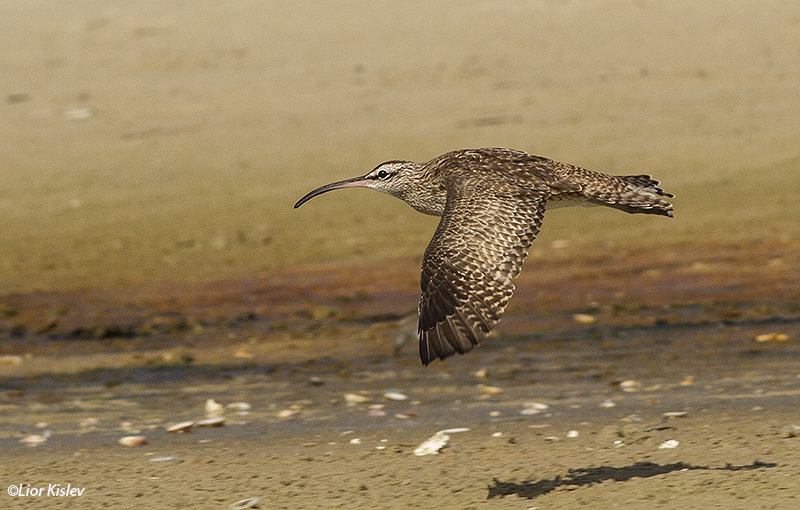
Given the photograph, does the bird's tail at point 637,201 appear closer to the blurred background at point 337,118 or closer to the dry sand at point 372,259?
the dry sand at point 372,259

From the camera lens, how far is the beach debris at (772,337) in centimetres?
991

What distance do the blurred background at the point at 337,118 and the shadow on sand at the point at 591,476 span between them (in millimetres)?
6208

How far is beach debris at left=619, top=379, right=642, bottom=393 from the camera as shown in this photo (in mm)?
8922

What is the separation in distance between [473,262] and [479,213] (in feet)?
1.41

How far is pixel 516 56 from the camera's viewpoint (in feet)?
61.9

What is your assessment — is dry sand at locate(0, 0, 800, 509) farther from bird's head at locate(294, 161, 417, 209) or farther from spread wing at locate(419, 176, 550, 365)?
bird's head at locate(294, 161, 417, 209)

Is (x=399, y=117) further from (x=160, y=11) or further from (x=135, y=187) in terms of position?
(x=160, y=11)

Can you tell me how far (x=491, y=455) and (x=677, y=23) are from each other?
12.8 metres

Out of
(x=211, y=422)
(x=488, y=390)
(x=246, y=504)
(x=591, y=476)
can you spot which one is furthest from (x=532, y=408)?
(x=246, y=504)

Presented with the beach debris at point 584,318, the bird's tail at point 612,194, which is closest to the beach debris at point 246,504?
the bird's tail at point 612,194

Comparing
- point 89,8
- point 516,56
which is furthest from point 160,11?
point 516,56

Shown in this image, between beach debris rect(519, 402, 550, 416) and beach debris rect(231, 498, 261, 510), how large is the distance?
2010mm

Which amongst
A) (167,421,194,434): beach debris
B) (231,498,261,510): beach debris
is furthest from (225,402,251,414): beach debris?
(231,498,261,510): beach debris

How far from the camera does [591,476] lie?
704 cm
